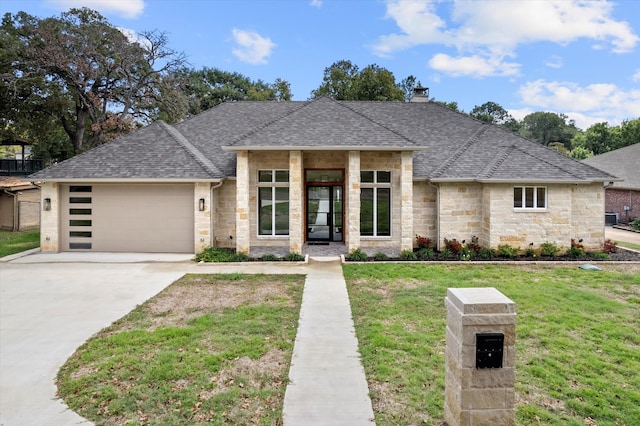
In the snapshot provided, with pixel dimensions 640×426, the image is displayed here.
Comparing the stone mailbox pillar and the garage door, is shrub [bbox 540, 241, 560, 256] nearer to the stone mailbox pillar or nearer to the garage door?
the stone mailbox pillar

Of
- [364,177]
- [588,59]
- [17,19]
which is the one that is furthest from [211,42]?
[588,59]

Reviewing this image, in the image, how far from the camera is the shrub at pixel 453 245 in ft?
42.0

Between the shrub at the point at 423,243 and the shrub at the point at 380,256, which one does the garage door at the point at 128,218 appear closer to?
the shrub at the point at 380,256

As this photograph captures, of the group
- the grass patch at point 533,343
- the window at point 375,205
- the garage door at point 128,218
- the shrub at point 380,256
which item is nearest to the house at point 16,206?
the garage door at point 128,218

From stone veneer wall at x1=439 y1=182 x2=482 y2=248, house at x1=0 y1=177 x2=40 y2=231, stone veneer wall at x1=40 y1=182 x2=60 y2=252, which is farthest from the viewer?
house at x1=0 y1=177 x2=40 y2=231

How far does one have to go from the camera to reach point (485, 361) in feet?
11.5

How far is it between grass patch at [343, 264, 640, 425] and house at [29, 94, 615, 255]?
3.13m

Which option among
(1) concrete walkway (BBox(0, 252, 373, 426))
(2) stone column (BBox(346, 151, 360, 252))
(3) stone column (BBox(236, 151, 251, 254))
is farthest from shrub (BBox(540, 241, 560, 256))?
(3) stone column (BBox(236, 151, 251, 254))

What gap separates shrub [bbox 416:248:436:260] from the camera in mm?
12469

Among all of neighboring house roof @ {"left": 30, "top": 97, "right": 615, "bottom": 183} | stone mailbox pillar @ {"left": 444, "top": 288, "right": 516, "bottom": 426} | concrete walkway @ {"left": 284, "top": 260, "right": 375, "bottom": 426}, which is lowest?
concrete walkway @ {"left": 284, "top": 260, "right": 375, "bottom": 426}

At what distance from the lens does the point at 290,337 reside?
6.16 meters

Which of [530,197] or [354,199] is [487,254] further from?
[354,199]

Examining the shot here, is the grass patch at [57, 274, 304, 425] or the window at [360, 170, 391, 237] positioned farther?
the window at [360, 170, 391, 237]

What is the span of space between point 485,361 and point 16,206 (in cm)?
2265
